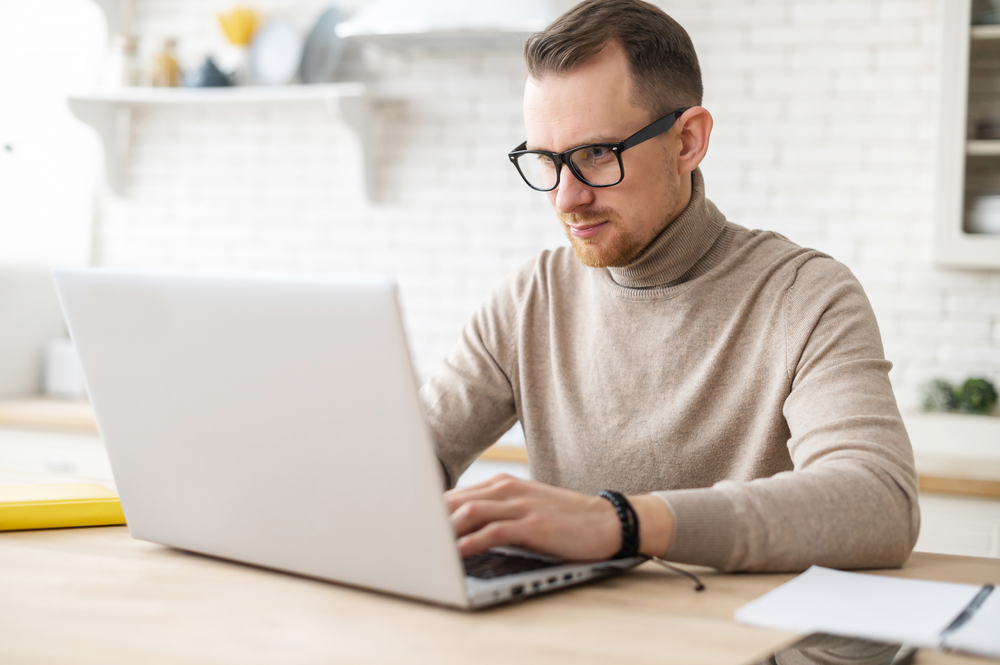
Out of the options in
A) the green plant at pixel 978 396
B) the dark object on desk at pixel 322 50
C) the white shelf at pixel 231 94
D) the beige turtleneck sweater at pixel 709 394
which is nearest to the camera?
the beige turtleneck sweater at pixel 709 394

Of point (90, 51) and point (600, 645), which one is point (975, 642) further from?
point (90, 51)

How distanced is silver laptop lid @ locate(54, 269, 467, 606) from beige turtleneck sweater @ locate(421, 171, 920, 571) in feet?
1.04

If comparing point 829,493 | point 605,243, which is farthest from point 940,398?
point 829,493

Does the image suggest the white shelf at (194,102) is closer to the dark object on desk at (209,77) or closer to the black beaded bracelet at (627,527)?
the dark object on desk at (209,77)

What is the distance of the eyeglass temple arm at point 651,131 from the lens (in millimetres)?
1382

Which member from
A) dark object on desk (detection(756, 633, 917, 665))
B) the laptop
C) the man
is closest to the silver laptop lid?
the laptop

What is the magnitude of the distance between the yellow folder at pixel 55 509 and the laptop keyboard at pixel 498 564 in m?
0.51

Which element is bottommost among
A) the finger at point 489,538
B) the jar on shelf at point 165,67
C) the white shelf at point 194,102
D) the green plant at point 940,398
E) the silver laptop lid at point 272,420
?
the green plant at point 940,398

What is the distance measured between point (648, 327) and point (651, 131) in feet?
1.01

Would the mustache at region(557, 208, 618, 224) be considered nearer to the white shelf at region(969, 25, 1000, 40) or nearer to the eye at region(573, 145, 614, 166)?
the eye at region(573, 145, 614, 166)

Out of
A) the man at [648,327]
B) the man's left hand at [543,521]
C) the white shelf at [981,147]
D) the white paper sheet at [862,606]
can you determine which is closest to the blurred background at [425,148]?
the white shelf at [981,147]

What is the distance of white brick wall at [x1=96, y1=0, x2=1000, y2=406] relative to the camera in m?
2.97

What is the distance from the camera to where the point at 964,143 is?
2680 mm

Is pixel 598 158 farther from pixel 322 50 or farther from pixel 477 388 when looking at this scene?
pixel 322 50
